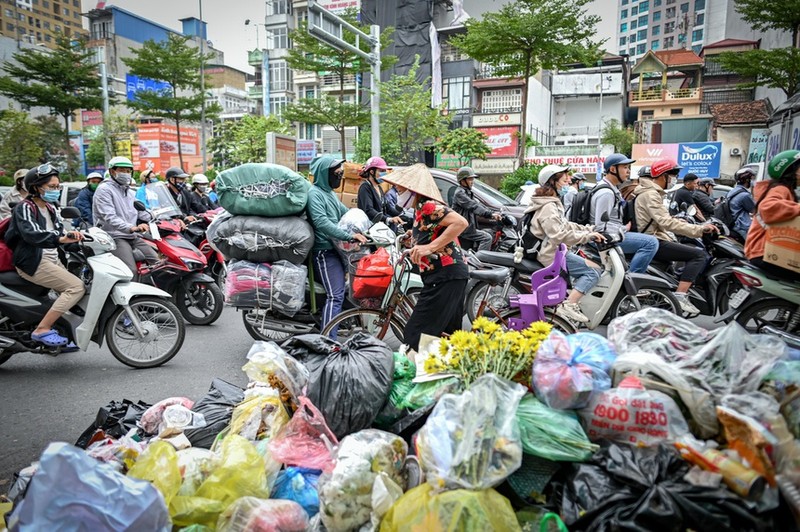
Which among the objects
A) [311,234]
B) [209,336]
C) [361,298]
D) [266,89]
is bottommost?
[209,336]

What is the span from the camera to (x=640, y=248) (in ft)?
20.6

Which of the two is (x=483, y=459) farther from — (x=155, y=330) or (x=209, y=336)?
(x=209, y=336)

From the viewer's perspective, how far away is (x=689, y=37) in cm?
10806

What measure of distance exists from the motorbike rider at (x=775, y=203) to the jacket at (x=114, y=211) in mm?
6602

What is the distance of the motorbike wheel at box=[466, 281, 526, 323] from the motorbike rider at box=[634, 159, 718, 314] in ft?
5.75

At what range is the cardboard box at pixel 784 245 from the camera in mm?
4551

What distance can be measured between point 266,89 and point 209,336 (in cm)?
5863

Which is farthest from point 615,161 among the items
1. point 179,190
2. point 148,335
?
point 179,190

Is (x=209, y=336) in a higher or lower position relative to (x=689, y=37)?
lower

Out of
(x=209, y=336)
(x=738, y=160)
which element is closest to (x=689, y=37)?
(x=738, y=160)

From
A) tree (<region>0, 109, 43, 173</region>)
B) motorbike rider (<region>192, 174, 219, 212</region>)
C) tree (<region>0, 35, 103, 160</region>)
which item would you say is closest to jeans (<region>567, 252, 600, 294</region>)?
motorbike rider (<region>192, 174, 219, 212</region>)

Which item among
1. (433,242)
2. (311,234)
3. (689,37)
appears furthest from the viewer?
(689,37)

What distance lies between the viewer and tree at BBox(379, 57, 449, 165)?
29359mm

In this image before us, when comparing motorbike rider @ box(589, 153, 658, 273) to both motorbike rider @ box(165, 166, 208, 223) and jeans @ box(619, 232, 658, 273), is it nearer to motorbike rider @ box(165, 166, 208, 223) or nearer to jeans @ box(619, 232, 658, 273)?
jeans @ box(619, 232, 658, 273)
